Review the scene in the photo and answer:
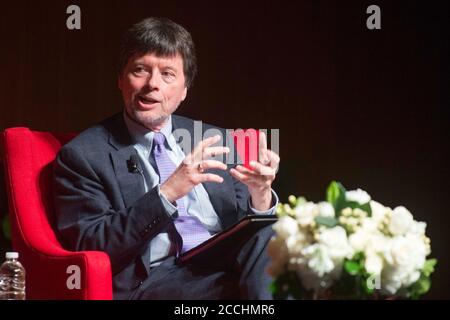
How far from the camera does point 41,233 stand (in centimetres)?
245

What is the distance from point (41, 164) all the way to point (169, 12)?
837mm

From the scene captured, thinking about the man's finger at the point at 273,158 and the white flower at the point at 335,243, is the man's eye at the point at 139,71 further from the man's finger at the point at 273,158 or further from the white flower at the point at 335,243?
the white flower at the point at 335,243

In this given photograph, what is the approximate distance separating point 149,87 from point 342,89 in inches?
35.0

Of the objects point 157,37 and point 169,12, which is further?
point 169,12

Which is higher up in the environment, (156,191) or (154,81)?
(154,81)

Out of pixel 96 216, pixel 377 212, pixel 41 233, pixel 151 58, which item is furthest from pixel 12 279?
pixel 377 212

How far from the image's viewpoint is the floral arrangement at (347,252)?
168 cm

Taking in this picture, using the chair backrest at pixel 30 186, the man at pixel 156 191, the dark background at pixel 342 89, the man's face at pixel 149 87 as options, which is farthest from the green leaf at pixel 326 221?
the dark background at pixel 342 89

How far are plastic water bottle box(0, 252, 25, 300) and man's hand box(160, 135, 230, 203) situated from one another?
1.49ft

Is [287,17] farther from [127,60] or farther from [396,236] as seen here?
[396,236]

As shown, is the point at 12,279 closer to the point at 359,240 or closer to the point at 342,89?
the point at 359,240

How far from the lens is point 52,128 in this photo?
3.12 metres
